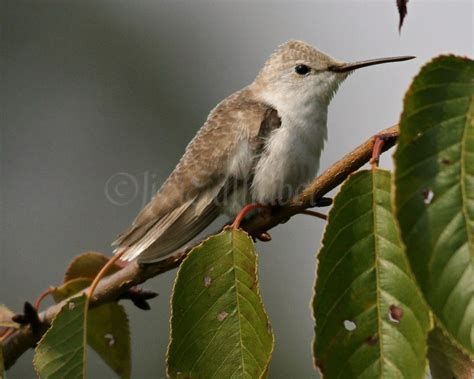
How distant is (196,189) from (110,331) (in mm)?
754

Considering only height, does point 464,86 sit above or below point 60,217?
above

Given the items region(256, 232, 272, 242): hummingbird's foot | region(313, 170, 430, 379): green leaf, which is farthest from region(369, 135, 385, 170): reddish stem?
region(256, 232, 272, 242): hummingbird's foot

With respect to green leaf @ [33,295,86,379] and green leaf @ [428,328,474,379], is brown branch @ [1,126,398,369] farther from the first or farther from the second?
green leaf @ [428,328,474,379]

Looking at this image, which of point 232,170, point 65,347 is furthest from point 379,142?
point 232,170

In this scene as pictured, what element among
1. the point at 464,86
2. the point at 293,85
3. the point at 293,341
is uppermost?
the point at 464,86

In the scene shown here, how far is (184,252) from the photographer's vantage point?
2568 mm

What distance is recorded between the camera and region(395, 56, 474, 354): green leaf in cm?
150

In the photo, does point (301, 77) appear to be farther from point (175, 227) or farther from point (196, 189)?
point (175, 227)

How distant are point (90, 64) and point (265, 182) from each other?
33.5ft

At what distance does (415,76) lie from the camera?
1.62m

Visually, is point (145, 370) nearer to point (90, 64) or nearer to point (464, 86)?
point (90, 64)

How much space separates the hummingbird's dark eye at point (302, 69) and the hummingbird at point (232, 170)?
32cm

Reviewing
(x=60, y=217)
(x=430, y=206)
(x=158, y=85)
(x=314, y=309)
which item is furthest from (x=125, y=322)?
(x=158, y=85)

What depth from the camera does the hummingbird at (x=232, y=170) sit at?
3.28 meters
